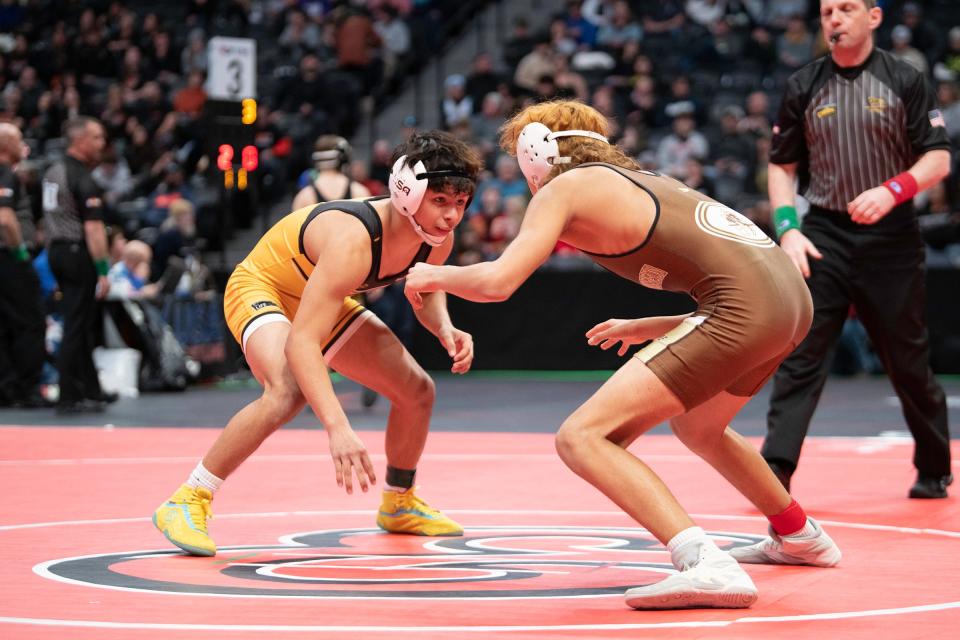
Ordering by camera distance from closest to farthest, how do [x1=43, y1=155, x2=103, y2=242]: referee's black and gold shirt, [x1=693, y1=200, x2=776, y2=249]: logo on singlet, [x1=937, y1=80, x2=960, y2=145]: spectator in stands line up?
1. [x1=693, y1=200, x2=776, y2=249]: logo on singlet
2. [x1=43, y1=155, x2=103, y2=242]: referee's black and gold shirt
3. [x1=937, y1=80, x2=960, y2=145]: spectator in stands

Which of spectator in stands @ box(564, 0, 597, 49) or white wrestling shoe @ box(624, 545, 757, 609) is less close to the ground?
spectator in stands @ box(564, 0, 597, 49)

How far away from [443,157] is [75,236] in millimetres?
6046

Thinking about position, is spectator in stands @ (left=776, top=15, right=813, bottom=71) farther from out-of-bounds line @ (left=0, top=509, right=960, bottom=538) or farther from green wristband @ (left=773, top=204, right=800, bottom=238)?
out-of-bounds line @ (left=0, top=509, right=960, bottom=538)

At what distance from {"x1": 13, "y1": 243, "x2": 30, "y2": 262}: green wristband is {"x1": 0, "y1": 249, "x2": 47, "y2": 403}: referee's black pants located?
23 millimetres

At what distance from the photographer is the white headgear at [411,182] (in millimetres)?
4680

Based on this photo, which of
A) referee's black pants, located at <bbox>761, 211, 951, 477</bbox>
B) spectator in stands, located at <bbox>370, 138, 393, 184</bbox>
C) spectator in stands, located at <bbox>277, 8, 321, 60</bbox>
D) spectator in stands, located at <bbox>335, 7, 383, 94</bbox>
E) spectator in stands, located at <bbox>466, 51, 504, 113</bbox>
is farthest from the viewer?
spectator in stands, located at <bbox>277, 8, 321, 60</bbox>

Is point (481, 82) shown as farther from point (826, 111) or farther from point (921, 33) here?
point (826, 111)

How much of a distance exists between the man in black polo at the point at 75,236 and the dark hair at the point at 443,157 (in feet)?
18.8

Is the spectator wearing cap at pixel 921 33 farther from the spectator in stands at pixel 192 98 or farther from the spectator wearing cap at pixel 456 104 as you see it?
the spectator in stands at pixel 192 98

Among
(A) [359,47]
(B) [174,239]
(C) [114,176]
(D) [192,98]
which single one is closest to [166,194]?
(C) [114,176]

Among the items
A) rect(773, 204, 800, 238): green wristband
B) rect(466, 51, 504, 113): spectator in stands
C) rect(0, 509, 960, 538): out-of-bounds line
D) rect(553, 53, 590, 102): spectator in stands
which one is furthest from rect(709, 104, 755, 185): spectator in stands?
rect(0, 509, 960, 538): out-of-bounds line

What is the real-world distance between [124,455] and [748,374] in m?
4.47

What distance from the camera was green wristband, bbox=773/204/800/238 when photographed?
6.05 metres

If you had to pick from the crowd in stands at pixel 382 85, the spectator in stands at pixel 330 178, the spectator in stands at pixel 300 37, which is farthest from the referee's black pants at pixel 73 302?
the spectator in stands at pixel 300 37
